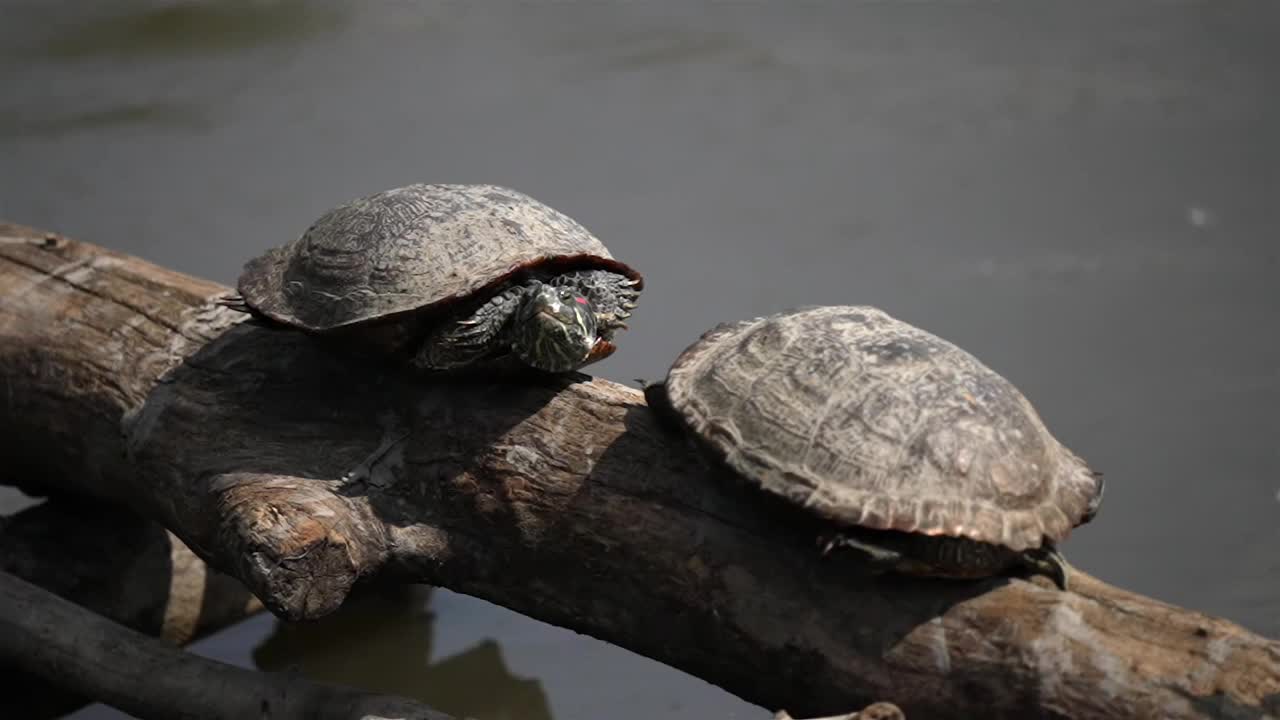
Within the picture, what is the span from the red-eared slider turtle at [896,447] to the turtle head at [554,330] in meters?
0.28

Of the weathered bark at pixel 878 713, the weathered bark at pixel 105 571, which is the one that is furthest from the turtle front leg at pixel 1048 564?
the weathered bark at pixel 105 571

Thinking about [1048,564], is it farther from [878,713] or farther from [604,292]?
[604,292]

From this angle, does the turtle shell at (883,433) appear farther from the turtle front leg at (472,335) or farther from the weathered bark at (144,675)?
the weathered bark at (144,675)

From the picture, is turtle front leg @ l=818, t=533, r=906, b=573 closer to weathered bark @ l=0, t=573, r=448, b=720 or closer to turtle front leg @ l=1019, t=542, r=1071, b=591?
turtle front leg @ l=1019, t=542, r=1071, b=591

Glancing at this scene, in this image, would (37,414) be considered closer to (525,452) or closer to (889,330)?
(525,452)

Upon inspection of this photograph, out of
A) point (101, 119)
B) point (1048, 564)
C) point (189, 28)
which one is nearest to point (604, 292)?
point (1048, 564)

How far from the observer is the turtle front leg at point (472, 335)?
261cm

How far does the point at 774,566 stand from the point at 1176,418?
2.50m

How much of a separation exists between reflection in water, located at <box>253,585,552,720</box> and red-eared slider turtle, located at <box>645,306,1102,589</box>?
1467 mm

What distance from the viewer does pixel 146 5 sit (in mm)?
6578

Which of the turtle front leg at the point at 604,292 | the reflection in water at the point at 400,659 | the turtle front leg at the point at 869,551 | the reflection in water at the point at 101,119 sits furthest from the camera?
the reflection in water at the point at 101,119

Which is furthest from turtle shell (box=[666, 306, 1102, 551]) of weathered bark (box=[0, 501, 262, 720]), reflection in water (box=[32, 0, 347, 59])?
reflection in water (box=[32, 0, 347, 59])

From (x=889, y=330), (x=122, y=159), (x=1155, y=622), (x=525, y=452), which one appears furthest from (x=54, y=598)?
(x=122, y=159)

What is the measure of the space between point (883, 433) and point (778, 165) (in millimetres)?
3719
